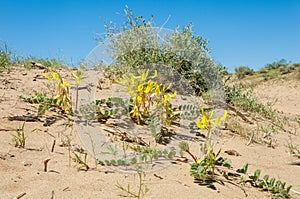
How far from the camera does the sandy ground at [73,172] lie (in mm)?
1665

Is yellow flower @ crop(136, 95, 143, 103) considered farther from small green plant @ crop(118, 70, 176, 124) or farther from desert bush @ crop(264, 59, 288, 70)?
desert bush @ crop(264, 59, 288, 70)

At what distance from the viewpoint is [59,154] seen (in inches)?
82.5

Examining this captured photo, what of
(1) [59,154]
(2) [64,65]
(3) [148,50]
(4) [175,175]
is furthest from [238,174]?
(2) [64,65]

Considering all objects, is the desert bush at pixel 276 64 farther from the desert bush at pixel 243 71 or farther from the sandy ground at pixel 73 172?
the sandy ground at pixel 73 172

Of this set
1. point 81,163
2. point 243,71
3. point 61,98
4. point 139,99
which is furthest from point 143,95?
point 243,71

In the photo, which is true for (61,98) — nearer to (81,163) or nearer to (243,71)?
(81,163)

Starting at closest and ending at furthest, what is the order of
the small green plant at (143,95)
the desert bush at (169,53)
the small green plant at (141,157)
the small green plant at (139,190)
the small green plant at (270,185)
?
the small green plant at (139,190)
the small green plant at (270,185)
the small green plant at (141,157)
the small green plant at (143,95)
the desert bush at (169,53)

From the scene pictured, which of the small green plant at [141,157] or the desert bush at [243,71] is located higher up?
the desert bush at [243,71]

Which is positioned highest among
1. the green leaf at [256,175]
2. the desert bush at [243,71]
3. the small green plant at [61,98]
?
the desert bush at [243,71]

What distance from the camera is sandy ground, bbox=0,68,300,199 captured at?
65.6 inches

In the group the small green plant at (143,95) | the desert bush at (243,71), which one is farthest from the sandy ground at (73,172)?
the desert bush at (243,71)

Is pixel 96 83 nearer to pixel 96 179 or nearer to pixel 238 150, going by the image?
pixel 238 150

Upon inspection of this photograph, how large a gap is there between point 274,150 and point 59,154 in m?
1.98

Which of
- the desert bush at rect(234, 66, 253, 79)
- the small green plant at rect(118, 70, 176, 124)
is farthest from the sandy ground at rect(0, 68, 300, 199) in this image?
the desert bush at rect(234, 66, 253, 79)
